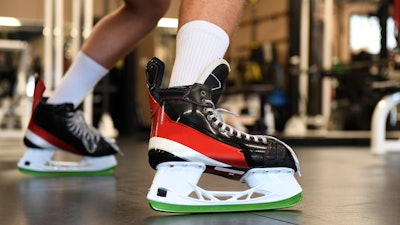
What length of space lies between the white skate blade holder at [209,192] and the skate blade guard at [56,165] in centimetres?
71

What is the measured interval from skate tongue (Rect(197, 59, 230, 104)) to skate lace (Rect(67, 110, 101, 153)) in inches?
26.0

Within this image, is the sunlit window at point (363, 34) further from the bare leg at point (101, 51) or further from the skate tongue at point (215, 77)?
the skate tongue at point (215, 77)

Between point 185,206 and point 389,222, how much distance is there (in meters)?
0.29

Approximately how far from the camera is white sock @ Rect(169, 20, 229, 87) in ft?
3.24

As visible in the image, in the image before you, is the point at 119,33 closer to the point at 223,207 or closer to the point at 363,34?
the point at 223,207

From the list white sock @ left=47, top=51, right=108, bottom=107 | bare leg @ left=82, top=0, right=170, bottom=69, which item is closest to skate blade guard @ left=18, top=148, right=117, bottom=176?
white sock @ left=47, top=51, right=108, bottom=107

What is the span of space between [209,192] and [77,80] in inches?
28.6

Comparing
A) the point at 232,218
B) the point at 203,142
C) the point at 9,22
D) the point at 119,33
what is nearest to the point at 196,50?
the point at 203,142

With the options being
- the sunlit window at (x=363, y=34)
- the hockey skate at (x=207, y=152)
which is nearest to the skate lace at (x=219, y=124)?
the hockey skate at (x=207, y=152)

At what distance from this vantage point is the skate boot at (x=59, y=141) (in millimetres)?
1540

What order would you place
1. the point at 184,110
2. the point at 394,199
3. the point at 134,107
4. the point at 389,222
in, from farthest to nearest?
the point at 134,107 → the point at 394,199 → the point at 184,110 → the point at 389,222

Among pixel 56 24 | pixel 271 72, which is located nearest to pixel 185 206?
pixel 56 24

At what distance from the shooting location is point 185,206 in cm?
92

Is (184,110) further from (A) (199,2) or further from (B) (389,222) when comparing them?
(B) (389,222)
